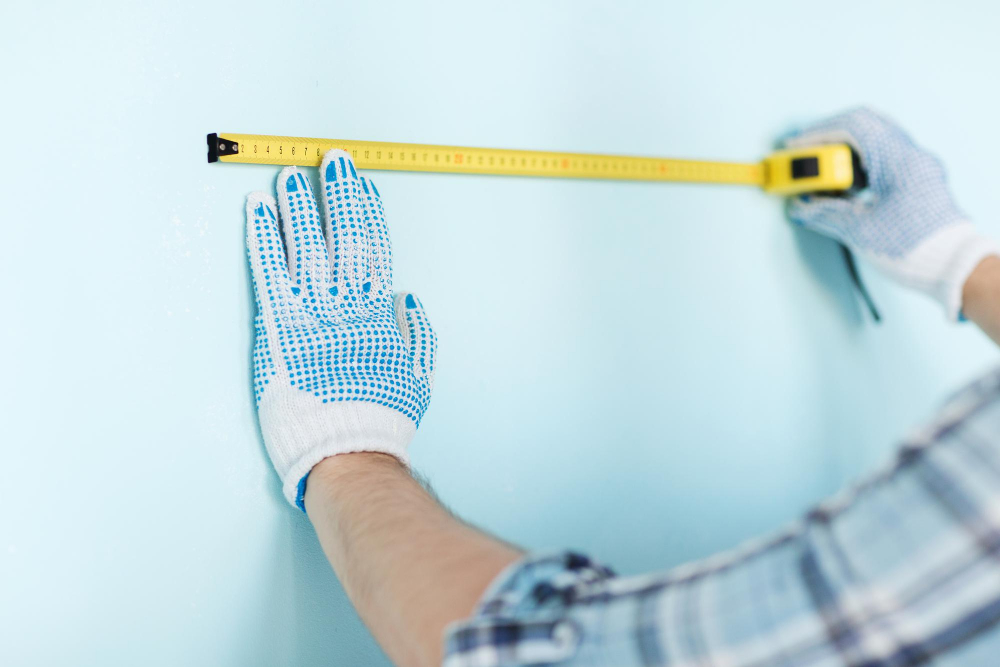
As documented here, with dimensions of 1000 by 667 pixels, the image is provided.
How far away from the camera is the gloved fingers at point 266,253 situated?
2.85 ft

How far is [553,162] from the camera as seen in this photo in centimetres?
106

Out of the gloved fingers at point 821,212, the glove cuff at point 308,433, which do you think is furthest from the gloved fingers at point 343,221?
the gloved fingers at point 821,212

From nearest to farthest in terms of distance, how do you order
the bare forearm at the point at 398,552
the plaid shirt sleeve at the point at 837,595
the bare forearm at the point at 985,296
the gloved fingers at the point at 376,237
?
→ the plaid shirt sleeve at the point at 837,595
the bare forearm at the point at 398,552
the gloved fingers at the point at 376,237
the bare forearm at the point at 985,296

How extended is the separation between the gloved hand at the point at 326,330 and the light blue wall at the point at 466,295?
0.04 metres

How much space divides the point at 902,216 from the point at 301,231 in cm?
90

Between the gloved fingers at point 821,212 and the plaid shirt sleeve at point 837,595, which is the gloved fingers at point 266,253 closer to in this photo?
the plaid shirt sleeve at point 837,595

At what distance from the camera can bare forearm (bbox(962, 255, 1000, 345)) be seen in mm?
1090

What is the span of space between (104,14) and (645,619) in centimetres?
80

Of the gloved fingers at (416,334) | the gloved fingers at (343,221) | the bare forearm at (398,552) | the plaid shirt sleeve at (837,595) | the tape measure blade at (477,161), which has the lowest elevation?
the bare forearm at (398,552)

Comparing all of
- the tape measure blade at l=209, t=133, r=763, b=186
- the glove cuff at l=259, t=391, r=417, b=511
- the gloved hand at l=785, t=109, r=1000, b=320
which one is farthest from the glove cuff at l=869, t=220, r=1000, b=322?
the glove cuff at l=259, t=391, r=417, b=511

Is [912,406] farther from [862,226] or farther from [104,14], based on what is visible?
[104,14]

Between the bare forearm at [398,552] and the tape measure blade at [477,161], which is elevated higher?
the tape measure blade at [477,161]

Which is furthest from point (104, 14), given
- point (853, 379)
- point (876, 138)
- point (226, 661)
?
point (853, 379)

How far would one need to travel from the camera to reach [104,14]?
0.81 m
